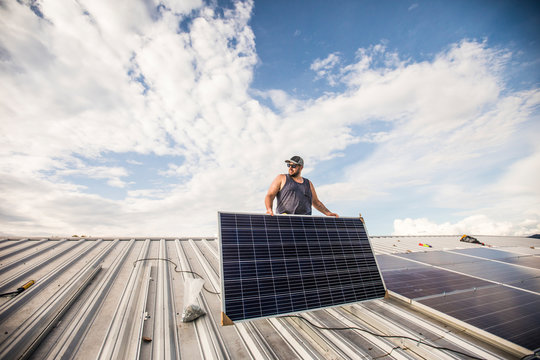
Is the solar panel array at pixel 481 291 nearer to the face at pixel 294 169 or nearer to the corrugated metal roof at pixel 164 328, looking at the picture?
the corrugated metal roof at pixel 164 328

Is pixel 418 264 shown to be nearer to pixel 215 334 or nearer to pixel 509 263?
pixel 509 263

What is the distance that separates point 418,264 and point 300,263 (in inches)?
174

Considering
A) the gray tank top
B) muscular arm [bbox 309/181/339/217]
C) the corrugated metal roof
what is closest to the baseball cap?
the gray tank top

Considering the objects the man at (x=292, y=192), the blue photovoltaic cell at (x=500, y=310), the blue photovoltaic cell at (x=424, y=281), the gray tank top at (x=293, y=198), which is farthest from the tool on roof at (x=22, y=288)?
the blue photovoltaic cell at (x=500, y=310)

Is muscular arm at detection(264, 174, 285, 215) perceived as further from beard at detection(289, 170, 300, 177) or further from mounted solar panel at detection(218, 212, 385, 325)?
mounted solar panel at detection(218, 212, 385, 325)

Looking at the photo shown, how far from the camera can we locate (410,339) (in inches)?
112

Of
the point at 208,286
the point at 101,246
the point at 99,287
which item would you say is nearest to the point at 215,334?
the point at 208,286

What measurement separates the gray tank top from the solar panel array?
8.09 ft

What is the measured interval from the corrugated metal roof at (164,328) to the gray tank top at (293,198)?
2.25 m

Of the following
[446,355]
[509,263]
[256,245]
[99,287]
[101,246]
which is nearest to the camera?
[446,355]

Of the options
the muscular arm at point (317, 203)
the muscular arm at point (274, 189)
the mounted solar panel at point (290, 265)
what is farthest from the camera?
the muscular arm at point (317, 203)

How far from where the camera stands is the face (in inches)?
212

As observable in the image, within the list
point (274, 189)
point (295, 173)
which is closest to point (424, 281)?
point (295, 173)

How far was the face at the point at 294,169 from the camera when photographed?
539cm
